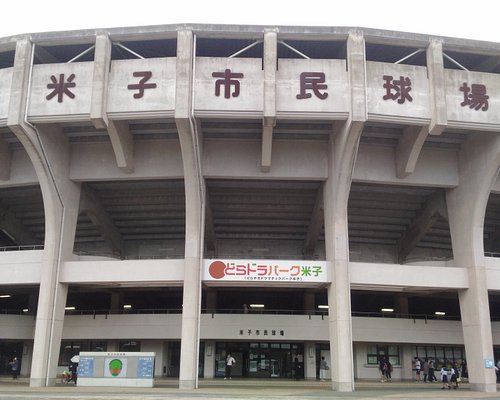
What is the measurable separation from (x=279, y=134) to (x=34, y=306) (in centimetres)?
2162

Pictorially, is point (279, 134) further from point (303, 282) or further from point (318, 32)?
point (303, 282)

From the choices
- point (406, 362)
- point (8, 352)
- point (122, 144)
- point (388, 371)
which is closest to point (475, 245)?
point (388, 371)

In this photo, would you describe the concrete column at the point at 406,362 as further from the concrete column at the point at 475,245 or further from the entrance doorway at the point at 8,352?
the entrance doorway at the point at 8,352

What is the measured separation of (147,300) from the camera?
4034 centimetres

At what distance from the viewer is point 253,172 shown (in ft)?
88.8

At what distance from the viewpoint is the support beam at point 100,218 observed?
29875 mm

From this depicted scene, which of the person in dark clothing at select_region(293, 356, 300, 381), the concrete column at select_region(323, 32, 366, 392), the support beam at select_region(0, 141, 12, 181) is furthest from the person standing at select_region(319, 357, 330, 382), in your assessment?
the support beam at select_region(0, 141, 12, 181)

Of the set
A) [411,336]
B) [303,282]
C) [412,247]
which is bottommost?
[411,336]

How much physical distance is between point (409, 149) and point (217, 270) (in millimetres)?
11262

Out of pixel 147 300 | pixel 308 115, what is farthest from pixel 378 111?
pixel 147 300

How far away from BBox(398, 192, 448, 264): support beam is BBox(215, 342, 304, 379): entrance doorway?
944 cm

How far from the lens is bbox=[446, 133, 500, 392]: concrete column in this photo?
25978mm

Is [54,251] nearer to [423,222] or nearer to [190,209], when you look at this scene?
[190,209]

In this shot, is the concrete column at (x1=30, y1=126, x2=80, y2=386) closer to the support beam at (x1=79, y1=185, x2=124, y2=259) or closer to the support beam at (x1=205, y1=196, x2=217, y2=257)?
the support beam at (x1=79, y1=185, x2=124, y2=259)
